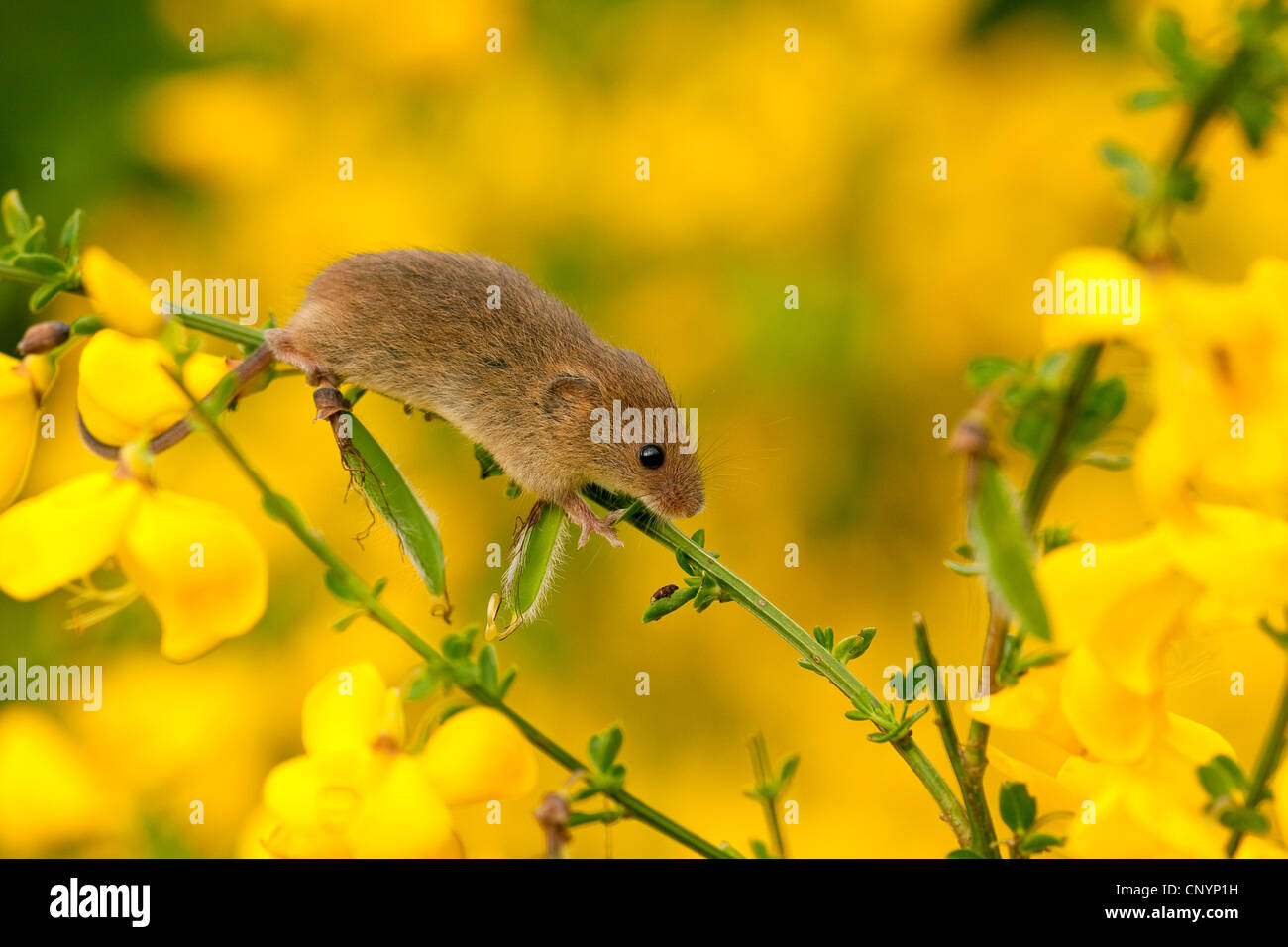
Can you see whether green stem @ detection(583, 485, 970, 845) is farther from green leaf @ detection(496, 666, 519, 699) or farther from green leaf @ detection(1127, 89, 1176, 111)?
green leaf @ detection(1127, 89, 1176, 111)

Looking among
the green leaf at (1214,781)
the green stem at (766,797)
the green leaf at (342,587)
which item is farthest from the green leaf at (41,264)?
the green leaf at (1214,781)

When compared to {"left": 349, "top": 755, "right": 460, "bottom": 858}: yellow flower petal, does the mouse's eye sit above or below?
above

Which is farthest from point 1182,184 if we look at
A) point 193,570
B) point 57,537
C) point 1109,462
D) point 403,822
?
point 57,537

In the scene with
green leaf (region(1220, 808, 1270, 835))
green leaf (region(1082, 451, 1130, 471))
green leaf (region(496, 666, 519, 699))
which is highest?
green leaf (region(1082, 451, 1130, 471))

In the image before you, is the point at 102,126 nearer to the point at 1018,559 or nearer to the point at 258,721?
the point at 258,721

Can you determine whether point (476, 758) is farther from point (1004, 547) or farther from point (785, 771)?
point (1004, 547)

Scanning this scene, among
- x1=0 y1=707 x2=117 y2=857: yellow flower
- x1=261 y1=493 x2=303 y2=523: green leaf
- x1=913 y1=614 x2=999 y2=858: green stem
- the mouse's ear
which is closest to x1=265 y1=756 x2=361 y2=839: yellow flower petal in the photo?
x1=261 y1=493 x2=303 y2=523: green leaf
